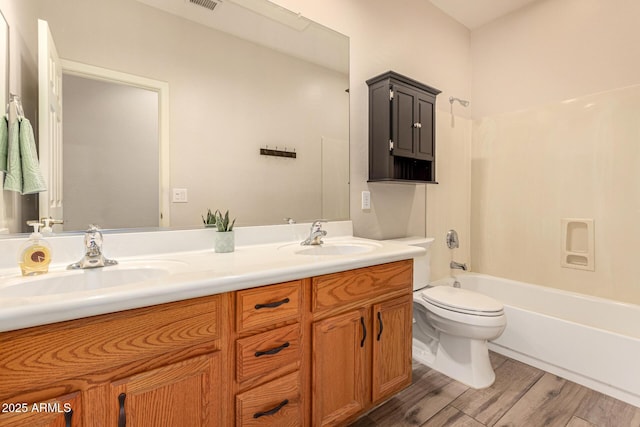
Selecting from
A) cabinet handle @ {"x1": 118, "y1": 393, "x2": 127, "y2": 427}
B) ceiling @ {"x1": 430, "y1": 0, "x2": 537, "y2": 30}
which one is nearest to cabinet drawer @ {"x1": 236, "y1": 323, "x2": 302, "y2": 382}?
cabinet handle @ {"x1": 118, "y1": 393, "x2": 127, "y2": 427}

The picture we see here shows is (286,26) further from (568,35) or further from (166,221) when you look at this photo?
(568,35)

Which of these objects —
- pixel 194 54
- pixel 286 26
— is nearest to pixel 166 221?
pixel 194 54

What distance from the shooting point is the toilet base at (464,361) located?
179 centimetres

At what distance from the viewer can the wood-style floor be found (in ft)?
4.90

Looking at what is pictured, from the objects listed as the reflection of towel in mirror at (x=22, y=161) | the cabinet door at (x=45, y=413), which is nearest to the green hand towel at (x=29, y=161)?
the reflection of towel in mirror at (x=22, y=161)

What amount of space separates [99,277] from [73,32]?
94cm

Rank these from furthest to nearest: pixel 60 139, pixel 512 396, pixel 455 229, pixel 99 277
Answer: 1. pixel 455 229
2. pixel 512 396
3. pixel 60 139
4. pixel 99 277

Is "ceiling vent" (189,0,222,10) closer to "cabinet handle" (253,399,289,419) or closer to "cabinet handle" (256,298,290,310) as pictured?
"cabinet handle" (256,298,290,310)

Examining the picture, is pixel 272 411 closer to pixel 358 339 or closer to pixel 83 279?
pixel 358 339

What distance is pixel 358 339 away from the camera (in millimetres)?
1299

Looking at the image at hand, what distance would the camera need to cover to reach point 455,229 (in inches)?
105

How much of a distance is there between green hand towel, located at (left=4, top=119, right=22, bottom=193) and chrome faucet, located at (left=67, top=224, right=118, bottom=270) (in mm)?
282

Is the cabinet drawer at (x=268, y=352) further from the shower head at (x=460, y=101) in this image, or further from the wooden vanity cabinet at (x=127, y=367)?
the shower head at (x=460, y=101)

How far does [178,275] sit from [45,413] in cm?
40
